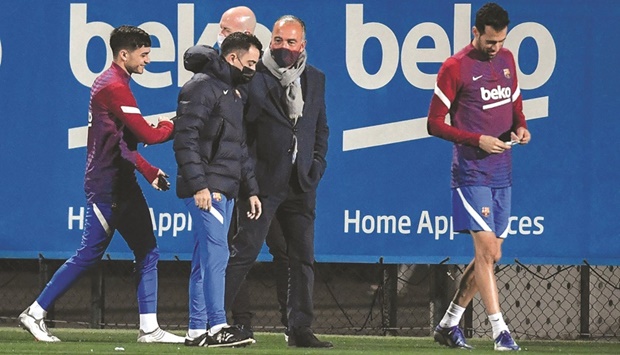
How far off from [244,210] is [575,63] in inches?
117

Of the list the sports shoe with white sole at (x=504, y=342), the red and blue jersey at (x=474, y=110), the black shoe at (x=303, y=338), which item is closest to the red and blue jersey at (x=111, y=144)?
the black shoe at (x=303, y=338)

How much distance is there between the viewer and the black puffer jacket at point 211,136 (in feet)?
23.4

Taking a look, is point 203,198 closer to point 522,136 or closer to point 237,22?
point 237,22

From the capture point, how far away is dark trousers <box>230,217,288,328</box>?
835 centimetres

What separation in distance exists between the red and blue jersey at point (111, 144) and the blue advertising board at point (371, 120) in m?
1.32

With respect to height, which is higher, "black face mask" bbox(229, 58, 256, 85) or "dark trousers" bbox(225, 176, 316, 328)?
"black face mask" bbox(229, 58, 256, 85)

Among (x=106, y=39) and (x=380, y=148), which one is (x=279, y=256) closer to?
(x=380, y=148)

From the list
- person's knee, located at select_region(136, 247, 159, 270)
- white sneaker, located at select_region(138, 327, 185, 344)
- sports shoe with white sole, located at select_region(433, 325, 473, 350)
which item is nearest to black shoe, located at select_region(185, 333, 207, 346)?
white sneaker, located at select_region(138, 327, 185, 344)

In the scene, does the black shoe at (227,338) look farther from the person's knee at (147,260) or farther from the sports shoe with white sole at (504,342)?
the sports shoe with white sole at (504,342)

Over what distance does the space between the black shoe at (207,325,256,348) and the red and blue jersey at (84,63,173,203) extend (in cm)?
119

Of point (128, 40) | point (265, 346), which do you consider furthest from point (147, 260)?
point (128, 40)

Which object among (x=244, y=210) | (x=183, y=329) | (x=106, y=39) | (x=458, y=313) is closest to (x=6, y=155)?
(x=106, y=39)

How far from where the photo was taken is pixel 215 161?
7.30 m

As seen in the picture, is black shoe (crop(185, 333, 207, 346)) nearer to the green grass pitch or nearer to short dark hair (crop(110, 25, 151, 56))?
the green grass pitch
